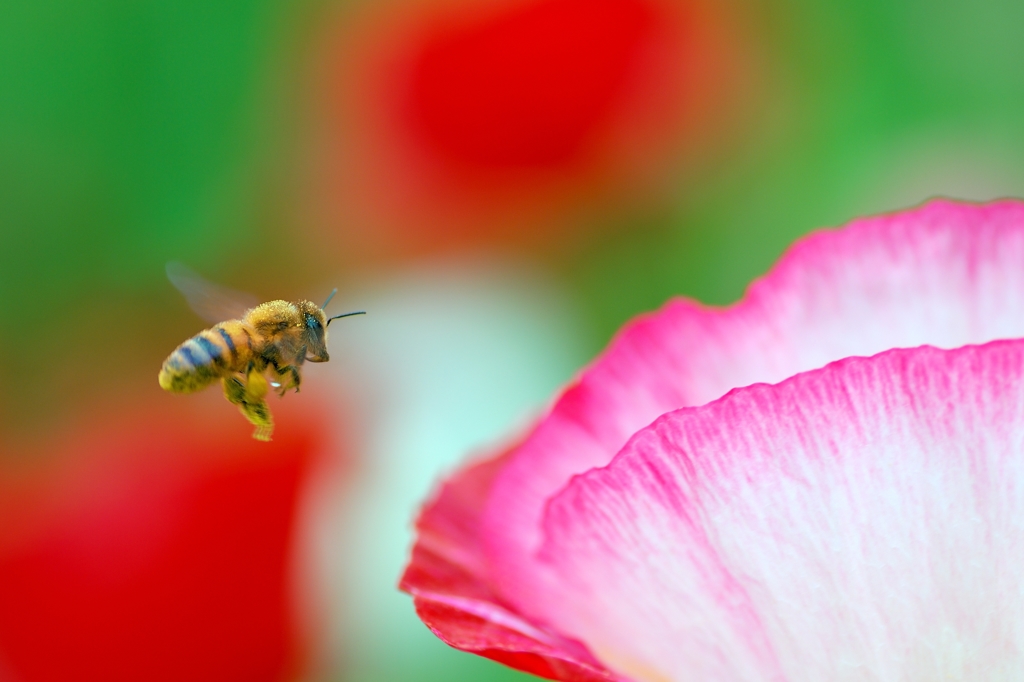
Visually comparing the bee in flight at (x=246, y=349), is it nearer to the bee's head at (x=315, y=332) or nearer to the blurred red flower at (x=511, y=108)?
the bee's head at (x=315, y=332)

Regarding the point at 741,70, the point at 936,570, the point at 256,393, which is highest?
the point at 741,70

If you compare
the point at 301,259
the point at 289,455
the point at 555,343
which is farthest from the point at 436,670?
the point at 301,259

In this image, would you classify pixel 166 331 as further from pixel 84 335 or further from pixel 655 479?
pixel 655 479

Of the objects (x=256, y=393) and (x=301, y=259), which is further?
(x=301, y=259)

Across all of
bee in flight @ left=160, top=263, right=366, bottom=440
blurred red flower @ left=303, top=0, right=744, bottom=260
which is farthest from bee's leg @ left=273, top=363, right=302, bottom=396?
blurred red flower @ left=303, top=0, right=744, bottom=260

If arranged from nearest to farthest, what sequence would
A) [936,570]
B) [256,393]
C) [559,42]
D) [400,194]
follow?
[936,570] < [256,393] < [559,42] < [400,194]

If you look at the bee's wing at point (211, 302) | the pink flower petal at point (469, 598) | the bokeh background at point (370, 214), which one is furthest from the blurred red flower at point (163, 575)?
the pink flower petal at point (469, 598)

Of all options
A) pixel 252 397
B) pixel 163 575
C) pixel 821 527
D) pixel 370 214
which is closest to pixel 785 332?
pixel 821 527
